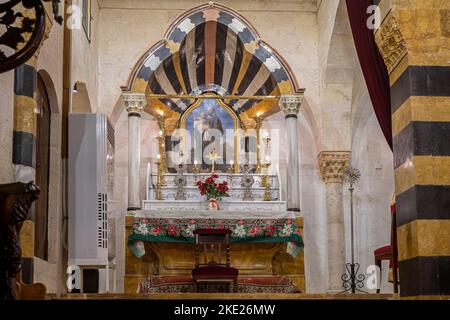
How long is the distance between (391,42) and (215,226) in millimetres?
5655

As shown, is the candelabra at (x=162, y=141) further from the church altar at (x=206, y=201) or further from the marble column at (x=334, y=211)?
the marble column at (x=334, y=211)

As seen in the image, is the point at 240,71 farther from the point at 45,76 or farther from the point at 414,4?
the point at 414,4

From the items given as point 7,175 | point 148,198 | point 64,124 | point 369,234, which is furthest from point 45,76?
point 369,234

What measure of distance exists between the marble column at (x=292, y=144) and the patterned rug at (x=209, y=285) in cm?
197

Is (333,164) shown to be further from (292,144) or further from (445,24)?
(445,24)

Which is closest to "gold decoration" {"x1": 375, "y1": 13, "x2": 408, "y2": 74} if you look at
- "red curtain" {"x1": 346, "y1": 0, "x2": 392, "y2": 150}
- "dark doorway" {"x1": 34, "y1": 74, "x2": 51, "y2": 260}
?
A: "red curtain" {"x1": 346, "y1": 0, "x2": 392, "y2": 150}

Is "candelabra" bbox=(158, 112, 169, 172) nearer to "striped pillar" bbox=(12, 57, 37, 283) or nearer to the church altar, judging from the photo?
the church altar

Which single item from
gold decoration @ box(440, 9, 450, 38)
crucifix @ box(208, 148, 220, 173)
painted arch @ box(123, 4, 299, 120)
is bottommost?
crucifix @ box(208, 148, 220, 173)

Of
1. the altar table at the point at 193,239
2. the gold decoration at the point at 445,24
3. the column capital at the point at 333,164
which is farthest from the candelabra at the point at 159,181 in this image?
the gold decoration at the point at 445,24

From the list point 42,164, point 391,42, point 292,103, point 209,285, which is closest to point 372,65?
point 391,42

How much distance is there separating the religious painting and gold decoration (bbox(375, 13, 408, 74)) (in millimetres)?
7292

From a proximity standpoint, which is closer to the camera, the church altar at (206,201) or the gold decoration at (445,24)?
the gold decoration at (445,24)

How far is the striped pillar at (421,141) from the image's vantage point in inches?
294

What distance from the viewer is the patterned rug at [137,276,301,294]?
11312 mm
